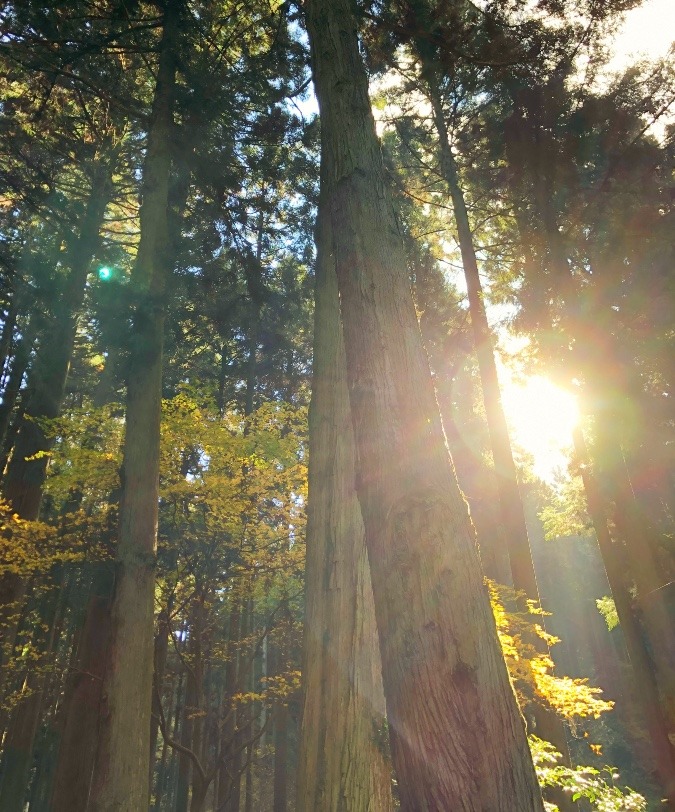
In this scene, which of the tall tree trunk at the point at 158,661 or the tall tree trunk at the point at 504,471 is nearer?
the tall tree trunk at the point at 504,471

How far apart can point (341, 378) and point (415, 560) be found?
2438 millimetres

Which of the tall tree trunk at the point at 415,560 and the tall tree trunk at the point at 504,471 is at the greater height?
the tall tree trunk at the point at 504,471

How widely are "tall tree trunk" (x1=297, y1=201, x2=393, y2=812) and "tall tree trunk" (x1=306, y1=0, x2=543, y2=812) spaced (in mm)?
978

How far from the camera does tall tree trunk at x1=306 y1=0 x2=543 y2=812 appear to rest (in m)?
1.62

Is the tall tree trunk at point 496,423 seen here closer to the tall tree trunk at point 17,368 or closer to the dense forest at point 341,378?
the dense forest at point 341,378

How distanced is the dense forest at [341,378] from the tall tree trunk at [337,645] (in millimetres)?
18

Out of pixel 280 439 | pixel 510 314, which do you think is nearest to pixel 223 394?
pixel 280 439

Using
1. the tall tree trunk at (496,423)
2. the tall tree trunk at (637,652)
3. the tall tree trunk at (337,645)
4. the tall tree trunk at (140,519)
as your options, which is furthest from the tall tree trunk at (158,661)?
the tall tree trunk at (637,652)

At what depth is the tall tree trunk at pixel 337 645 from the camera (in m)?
3.05

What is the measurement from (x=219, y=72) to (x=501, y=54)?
5.51 meters

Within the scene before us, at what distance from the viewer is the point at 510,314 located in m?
13.9

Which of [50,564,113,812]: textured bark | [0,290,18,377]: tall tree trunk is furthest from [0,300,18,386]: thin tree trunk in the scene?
[50,564,113,812]: textured bark

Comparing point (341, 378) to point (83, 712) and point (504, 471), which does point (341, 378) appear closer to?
point (504, 471)

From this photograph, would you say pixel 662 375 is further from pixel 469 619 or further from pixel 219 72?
pixel 469 619
